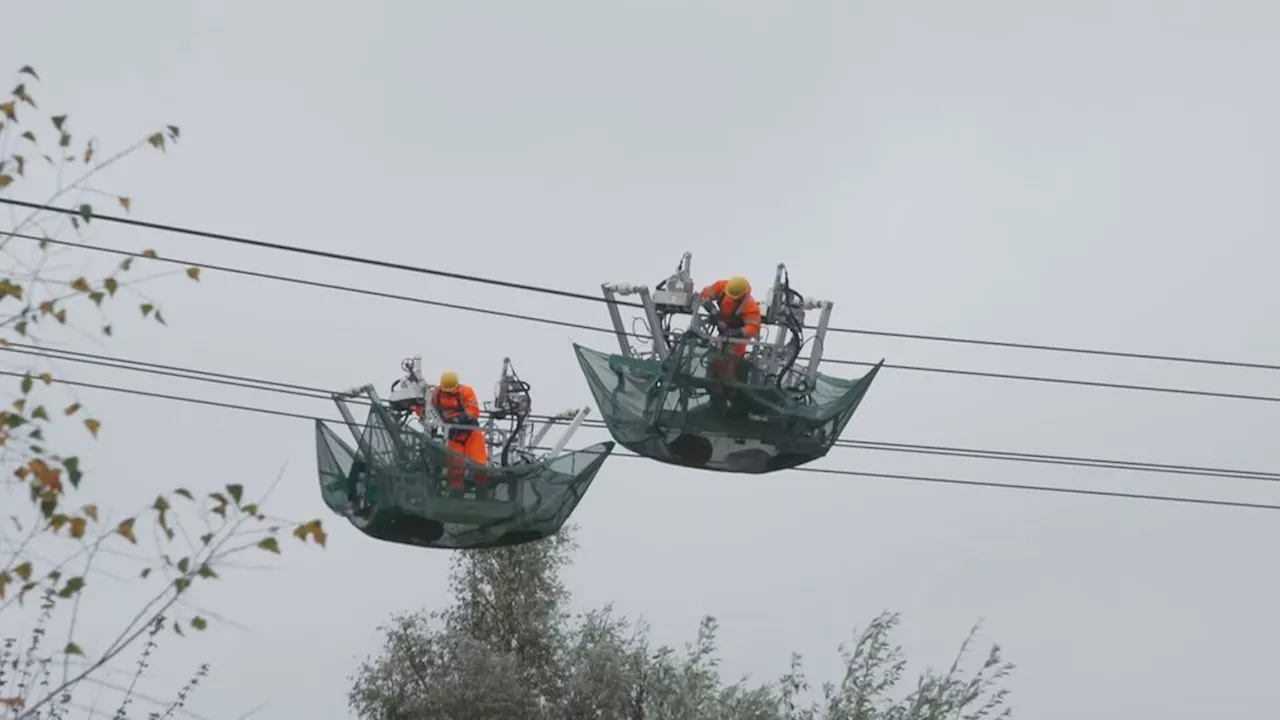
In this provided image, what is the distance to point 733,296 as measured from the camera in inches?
886

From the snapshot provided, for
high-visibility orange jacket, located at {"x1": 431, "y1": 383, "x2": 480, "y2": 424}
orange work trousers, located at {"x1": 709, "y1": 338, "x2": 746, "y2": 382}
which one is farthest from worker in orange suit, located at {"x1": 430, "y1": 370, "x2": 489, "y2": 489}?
orange work trousers, located at {"x1": 709, "y1": 338, "x2": 746, "y2": 382}

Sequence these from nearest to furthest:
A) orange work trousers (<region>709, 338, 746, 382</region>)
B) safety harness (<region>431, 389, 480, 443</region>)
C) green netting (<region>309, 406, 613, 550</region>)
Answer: orange work trousers (<region>709, 338, 746, 382</region>) < green netting (<region>309, 406, 613, 550</region>) < safety harness (<region>431, 389, 480, 443</region>)

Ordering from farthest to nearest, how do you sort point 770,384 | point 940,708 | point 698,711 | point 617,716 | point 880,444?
point 617,716
point 698,711
point 940,708
point 880,444
point 770,384

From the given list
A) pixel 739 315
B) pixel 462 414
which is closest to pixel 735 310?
pixel 739 315

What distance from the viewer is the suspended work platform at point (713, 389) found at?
22.3 m

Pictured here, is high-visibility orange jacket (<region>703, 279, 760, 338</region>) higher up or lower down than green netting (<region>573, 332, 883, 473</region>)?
higher up

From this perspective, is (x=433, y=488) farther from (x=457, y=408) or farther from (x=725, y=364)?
(x=725, y=364)

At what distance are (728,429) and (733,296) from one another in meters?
1.11

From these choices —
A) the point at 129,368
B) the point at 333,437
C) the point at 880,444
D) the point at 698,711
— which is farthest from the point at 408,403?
the point at 698,711

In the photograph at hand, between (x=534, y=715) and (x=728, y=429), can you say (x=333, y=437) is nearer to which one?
(x=728, y=429)

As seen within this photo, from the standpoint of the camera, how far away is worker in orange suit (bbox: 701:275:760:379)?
2245cm

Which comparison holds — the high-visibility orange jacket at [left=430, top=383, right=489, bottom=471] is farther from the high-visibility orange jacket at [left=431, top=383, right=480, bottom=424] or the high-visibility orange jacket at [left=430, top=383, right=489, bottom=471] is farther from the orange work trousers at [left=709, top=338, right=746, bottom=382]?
the orange work trousers at [left=709, top=338, right=746, bottom=382]

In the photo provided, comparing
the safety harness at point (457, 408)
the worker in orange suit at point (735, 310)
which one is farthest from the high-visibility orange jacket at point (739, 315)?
the safety harness at point (457, 408)

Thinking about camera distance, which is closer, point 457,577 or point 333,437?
point 333,437
